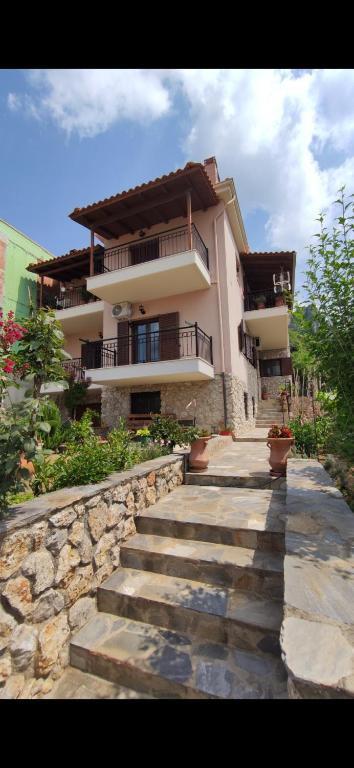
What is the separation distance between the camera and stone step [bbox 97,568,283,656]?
86.1 inches

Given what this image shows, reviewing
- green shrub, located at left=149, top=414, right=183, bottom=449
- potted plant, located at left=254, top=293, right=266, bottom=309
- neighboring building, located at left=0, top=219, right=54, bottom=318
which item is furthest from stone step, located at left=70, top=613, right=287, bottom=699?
neighboring building, located at left=0, top=219, right=54, bottom=318

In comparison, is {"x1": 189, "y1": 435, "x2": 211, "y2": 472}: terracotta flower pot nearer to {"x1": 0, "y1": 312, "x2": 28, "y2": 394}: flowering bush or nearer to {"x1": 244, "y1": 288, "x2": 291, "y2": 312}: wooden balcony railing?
{"x1": 0, "y1": 312, "x2": 28, "y2": 394}: flowering bush

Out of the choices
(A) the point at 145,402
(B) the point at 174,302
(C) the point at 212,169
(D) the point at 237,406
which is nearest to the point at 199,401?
(D) the point at 237,406

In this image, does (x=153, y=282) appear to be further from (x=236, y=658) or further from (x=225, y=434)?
(x=236, y=658)

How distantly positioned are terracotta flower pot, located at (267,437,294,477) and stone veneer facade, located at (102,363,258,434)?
16.4 ft

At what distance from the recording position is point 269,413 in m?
14.9

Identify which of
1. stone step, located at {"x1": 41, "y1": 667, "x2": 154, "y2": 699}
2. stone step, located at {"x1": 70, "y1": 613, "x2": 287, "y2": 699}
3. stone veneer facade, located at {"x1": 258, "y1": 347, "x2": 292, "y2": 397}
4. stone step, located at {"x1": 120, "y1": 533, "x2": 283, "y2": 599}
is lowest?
stone step, located at {"x1": 41, "y1": 667, "x2": 154, "y2": 699}

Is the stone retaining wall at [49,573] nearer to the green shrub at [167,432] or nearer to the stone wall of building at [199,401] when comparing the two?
the green shrub at [167,432]

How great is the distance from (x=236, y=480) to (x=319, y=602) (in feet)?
10.9

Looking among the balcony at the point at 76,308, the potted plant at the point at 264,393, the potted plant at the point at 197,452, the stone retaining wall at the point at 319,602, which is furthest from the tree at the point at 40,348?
the potted plant at the point at 264,393

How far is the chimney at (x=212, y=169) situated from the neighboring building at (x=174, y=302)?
0.13ft
